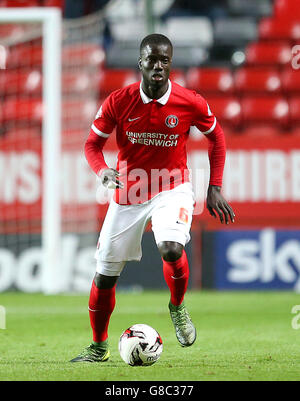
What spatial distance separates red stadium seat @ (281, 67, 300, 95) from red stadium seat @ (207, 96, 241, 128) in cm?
99

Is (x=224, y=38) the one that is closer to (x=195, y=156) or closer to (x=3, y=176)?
(x=195, y=156)

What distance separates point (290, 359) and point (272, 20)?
9.87 m

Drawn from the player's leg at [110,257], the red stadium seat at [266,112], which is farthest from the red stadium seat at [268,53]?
the player's leg at [110,257]

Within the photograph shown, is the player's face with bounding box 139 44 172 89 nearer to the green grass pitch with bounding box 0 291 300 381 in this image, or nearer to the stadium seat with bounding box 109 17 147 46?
the green grass pitch with bounding box 0 291 300 381

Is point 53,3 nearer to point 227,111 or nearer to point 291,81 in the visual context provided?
point 227,111

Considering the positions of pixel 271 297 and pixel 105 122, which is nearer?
pixel 105 122

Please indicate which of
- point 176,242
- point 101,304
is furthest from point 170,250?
point 101,304

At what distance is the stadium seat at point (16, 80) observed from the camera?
9.84 metres

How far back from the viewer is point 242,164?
1031 cm

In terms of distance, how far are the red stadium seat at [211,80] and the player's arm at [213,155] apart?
23.8 ft

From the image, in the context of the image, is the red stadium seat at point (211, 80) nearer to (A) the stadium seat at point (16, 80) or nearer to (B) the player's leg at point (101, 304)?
(A) the stadium seat at point (16, 80)

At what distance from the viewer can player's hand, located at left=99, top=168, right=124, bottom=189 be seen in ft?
15.3
